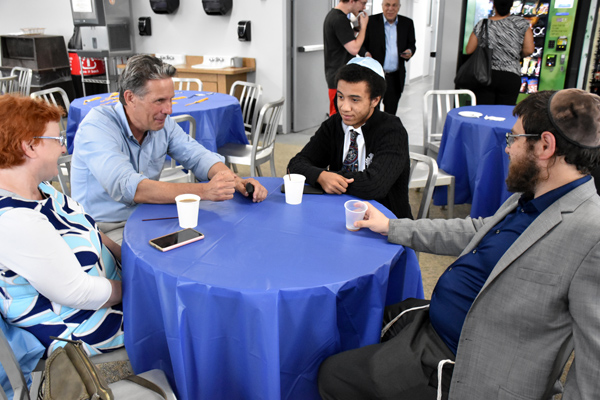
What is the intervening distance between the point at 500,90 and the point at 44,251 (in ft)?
14.5

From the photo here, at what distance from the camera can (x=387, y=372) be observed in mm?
1347

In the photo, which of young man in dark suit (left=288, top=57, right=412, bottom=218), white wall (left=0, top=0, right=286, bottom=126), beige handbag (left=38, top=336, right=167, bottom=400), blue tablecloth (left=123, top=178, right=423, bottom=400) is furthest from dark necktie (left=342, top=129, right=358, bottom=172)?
white wall (left=0, top=0, right=286, bottom=126)

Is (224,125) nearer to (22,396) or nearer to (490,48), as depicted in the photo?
(490,48)

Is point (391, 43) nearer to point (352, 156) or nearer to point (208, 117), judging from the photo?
point (208, 117)

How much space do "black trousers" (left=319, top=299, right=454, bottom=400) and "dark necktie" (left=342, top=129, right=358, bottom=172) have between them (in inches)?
40.8

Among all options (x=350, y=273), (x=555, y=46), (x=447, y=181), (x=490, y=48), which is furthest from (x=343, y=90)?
(x=555, y=46)

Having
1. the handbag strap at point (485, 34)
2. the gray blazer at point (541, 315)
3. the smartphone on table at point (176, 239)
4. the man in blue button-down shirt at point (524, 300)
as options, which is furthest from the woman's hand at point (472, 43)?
the smartphone on table at point (176, 239)

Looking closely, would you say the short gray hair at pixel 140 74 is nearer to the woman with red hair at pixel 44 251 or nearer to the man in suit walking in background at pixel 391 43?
the woman with red hair at pixel 44 251

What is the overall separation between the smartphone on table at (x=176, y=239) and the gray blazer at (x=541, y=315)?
87 centimetres

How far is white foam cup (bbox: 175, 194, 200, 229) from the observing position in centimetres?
158

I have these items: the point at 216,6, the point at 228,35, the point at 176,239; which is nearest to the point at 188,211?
the point at 176,239

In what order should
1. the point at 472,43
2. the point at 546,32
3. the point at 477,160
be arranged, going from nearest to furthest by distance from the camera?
the point at 477,160 < the point at 472,43 < the point at 546,32

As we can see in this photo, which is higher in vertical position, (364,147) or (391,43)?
(391,43)

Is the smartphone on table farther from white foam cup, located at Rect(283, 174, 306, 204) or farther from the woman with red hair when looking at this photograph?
white foam cup, located at Rect(283, 174, 306, 204)
